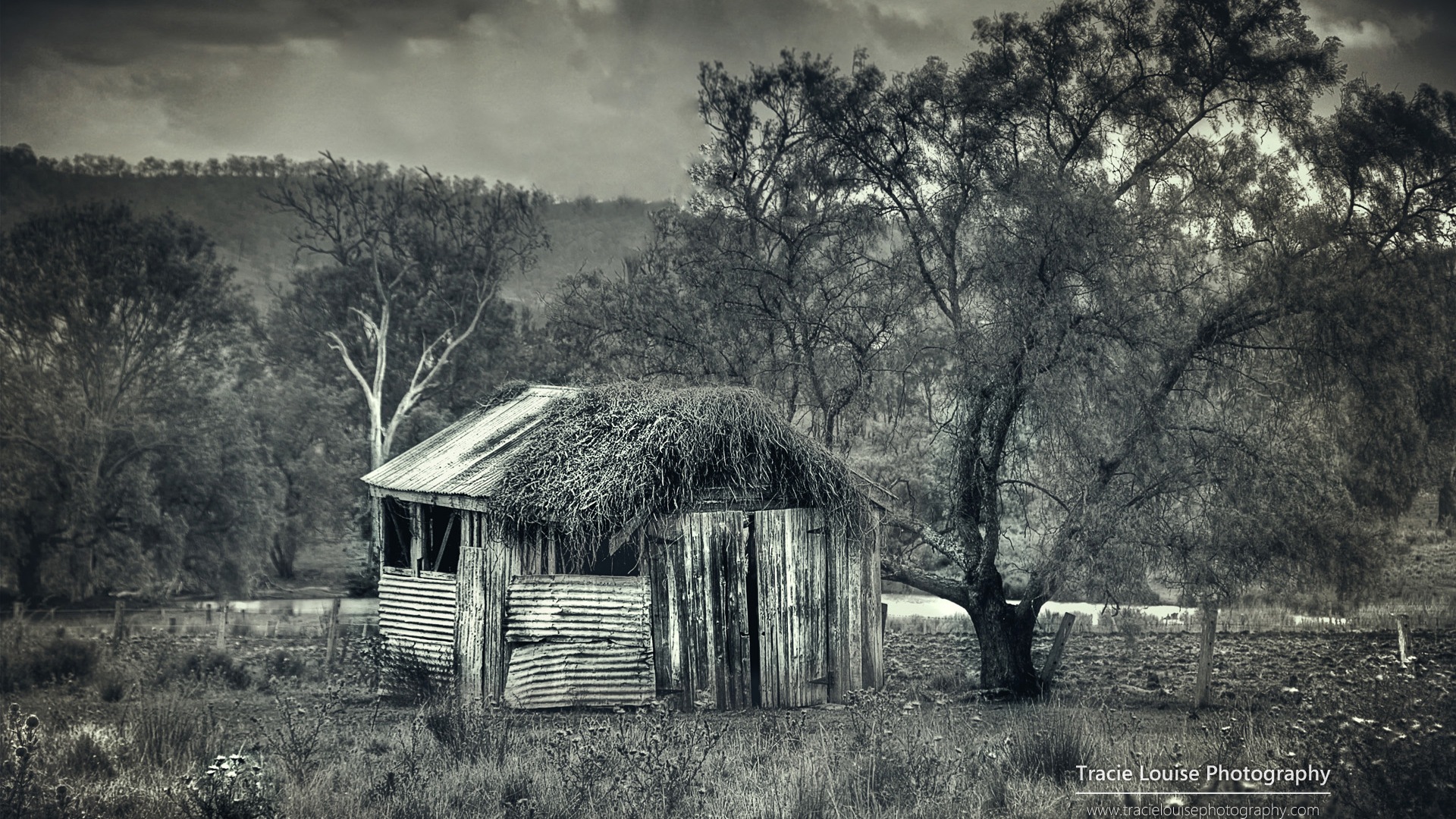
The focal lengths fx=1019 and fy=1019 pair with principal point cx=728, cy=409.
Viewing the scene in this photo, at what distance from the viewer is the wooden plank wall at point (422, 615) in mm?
13414

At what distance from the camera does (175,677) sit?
1428 cm

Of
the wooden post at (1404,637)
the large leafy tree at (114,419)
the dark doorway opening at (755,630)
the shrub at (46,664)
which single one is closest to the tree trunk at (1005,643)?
the dark doorway opening at (755,630)

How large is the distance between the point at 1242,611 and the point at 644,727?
2095cm

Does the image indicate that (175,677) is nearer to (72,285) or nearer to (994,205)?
(994,205)

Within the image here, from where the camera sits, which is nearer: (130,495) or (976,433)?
(976,433)

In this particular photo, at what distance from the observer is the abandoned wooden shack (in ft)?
40.5

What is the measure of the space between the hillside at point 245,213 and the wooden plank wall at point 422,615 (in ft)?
41.0

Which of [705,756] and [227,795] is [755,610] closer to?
[705,756]

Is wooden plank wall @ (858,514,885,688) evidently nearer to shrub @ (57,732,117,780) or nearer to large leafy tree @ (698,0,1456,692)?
large leafy tree @ (698,0,1456,692)

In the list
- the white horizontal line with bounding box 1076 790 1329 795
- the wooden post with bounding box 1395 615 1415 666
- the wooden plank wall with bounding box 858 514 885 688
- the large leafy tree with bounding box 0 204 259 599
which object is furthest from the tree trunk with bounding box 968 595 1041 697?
the large leafy tree with bounding box 0 204 259 599

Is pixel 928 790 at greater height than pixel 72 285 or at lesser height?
lesser

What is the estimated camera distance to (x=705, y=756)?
24.4ft

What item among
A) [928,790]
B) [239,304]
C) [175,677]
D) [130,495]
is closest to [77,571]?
[130,495]

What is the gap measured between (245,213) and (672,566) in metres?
46.2
